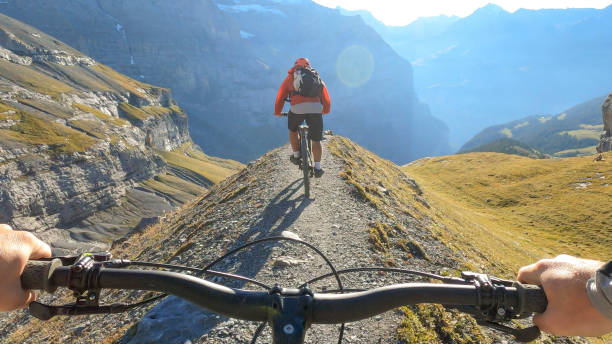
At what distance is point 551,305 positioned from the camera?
2.04m

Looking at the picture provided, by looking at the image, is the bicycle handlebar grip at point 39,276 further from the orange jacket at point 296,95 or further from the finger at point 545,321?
the orange jacket at point 296,95

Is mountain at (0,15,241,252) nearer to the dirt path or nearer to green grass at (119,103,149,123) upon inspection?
green grass at (119,103,149,123)

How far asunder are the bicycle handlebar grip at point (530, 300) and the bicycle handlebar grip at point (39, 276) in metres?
3.06

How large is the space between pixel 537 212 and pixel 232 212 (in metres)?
43.2

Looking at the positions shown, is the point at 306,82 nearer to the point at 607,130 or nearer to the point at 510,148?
the point at 607,130

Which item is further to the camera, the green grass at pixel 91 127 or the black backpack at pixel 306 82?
the green grass at pixel 91 127

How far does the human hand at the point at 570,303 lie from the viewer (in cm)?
195

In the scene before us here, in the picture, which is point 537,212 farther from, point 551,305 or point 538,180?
point 551,305

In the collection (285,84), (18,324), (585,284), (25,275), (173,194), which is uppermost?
(285,84)

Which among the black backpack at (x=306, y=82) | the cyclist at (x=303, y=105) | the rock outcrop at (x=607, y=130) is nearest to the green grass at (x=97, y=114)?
the cyclist at (x=303, y=105)

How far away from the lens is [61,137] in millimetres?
96188

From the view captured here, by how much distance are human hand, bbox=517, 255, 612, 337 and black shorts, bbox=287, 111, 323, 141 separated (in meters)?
9.80

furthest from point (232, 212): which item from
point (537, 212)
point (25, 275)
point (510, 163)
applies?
point (510, 163)

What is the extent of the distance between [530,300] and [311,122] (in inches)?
397
